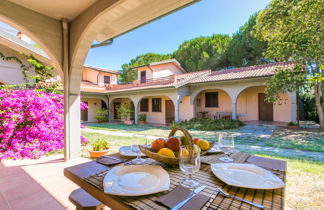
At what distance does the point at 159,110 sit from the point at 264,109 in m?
7.82

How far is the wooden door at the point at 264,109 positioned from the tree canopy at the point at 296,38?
2878mm

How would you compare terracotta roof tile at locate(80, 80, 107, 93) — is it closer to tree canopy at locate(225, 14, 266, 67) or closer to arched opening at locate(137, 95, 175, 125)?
arched opening at locate(137, 95, 175, 125)

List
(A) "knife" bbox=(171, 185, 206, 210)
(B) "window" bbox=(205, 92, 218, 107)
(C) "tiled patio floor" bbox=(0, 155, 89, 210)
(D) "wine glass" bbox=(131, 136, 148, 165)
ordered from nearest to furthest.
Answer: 1. (A) "knife" bbox=(171, 185, 206, 210)
2. (D) "wine glass" bbox=(131, 136, 148, 165)
3. (C) "tiled patio floor" bbox=(0, 155, 89, 210)
4. (B) "window" bbox=(205, 92, 218, 107)

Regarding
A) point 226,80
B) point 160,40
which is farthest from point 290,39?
point 160,40

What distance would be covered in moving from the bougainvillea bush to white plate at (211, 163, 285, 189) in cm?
478

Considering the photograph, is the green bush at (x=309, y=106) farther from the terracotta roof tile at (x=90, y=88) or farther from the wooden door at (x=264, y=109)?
the terracotta roof tile at (x=90, y=88)

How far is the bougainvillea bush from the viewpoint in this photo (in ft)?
14.2

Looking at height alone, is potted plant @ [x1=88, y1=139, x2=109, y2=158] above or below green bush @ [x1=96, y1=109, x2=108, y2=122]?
below

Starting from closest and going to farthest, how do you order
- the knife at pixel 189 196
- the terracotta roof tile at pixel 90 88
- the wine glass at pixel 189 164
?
the knife at pixel 189 196
the wine glass at pixel 189 164
the terracotta roof tile at pixel 90 88

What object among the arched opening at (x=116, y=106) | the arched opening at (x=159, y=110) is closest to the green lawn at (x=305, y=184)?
the arched opening at (x=159, y=110)

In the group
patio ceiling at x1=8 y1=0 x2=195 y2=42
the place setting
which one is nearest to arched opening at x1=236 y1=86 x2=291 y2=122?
patio ceiling at x1=8 y1=0 x2=195 y2=42

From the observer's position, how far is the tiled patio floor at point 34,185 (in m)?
2.13

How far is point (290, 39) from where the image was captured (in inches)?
271

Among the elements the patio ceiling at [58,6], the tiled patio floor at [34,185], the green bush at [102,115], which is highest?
the patio ceiling at [58,6]
